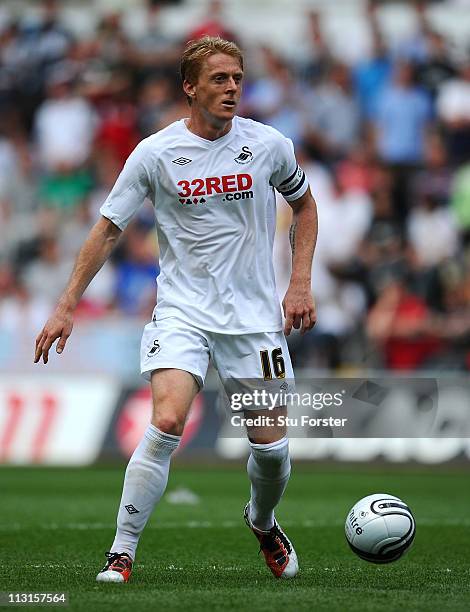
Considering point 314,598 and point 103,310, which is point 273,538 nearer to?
point 314,598

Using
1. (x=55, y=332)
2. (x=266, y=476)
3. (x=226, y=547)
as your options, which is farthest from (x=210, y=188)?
(x=226, y=547)

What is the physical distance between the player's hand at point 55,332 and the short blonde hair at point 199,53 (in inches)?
52.3

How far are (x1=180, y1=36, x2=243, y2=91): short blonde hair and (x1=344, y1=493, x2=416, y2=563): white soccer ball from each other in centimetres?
230

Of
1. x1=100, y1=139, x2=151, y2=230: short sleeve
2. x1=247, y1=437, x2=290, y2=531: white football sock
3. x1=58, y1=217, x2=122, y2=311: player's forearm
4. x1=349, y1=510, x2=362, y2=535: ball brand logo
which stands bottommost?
x1=349, y1=510, x2=362, y2=535: ball brand logo

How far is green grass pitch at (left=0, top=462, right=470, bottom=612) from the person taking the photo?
6148 millimetres

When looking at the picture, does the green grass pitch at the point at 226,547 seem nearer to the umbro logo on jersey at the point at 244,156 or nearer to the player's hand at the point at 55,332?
the player's hand at the point at 55,332

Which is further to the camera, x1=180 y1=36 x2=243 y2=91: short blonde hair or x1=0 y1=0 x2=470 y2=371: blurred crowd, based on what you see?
x1=0 y1=0 x2=470 y2=371: blurred crowd

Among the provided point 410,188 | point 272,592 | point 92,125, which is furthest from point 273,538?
point 92,125

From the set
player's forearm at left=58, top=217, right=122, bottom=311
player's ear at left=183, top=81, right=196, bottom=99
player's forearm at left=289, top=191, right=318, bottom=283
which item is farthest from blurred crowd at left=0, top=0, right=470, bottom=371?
player's forearm at left=58, top=217, right=122, bottom=311

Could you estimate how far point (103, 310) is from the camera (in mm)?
17516

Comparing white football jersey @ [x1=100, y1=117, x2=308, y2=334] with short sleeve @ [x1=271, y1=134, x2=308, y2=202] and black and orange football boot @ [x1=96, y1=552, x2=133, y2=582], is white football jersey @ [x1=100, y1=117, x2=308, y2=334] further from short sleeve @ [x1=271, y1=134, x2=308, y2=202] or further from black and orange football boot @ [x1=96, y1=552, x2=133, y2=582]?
black and orange football boot @ [x1=96, y1=552, x2=133, y2=582]

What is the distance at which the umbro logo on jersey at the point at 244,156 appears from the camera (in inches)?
273

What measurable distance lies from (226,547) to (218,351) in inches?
85.1

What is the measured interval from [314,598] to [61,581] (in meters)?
1.28
